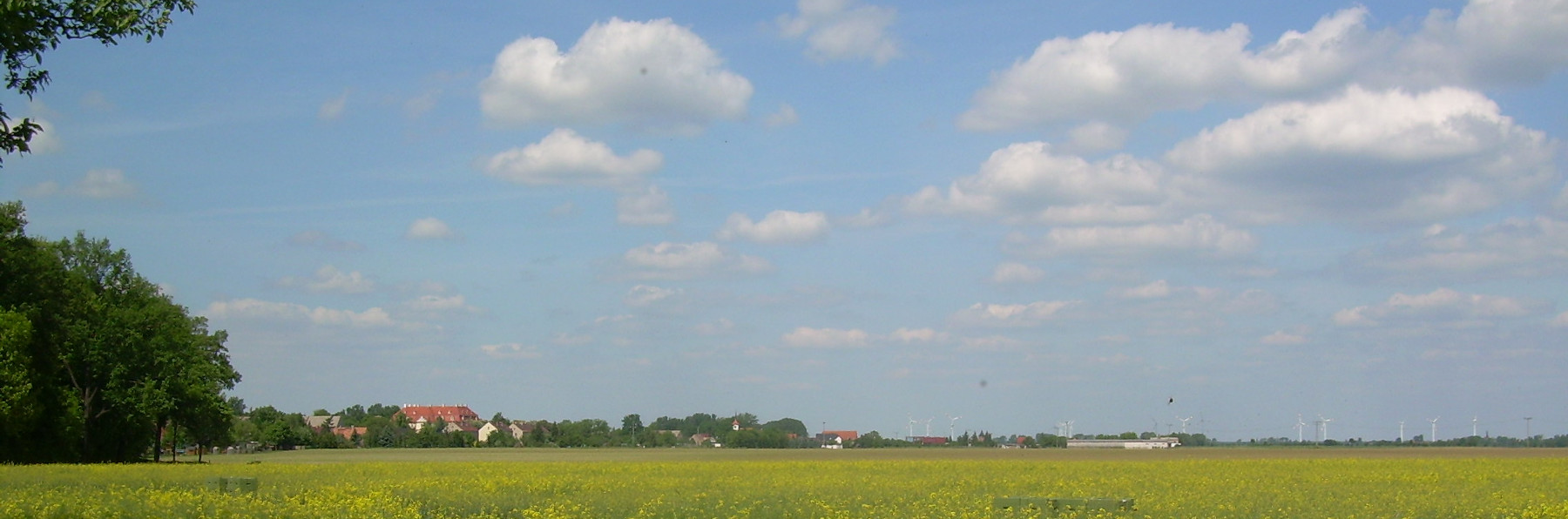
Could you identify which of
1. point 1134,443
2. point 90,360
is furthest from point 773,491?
point 1134,443

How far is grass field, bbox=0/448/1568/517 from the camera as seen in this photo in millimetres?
25734

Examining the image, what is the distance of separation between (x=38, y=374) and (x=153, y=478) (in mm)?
30407

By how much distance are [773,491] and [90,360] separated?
52.2 meters

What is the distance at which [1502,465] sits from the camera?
58.8 m

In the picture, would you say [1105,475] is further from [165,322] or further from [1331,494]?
[165,322]

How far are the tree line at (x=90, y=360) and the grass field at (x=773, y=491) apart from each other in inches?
737

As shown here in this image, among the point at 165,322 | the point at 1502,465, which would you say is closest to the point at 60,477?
the point at 165,322

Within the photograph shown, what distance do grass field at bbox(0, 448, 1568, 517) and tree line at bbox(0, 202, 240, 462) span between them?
61.4 ft

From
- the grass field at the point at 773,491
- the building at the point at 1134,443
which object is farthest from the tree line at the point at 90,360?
the building at the point at 1134,443

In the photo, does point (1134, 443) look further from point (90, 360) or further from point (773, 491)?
point (773, 491)

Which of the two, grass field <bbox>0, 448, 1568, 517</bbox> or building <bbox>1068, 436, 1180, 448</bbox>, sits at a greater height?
grass field <bbox>0, 448, 1568, 517</bbox>

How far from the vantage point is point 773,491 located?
35.8 metres

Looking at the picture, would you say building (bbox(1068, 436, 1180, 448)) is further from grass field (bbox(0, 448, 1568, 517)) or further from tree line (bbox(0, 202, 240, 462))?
tree line (bbox(0, 202, 240, 462))

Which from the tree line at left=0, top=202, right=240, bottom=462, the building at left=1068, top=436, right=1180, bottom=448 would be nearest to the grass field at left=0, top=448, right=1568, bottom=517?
the tree line at left=0, top=202, right=240, bottom=462
